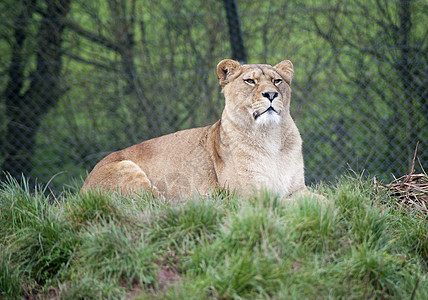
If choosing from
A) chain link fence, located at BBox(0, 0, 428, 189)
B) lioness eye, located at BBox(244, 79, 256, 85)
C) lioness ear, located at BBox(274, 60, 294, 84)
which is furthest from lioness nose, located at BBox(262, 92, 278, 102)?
chain link fence, located at BBox(0, 0, 428, 189)

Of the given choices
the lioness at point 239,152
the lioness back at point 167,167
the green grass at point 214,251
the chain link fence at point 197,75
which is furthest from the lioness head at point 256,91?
the chain link fence at point 197,75

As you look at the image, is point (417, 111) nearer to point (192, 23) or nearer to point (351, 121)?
point (351, 121)

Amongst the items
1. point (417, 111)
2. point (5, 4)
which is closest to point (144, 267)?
point (417, 111)

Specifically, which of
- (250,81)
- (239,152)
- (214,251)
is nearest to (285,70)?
(250,81)

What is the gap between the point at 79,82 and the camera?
7.08 metres

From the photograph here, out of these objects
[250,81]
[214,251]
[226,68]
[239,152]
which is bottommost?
[214,251]

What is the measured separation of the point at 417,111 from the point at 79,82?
3976 mm

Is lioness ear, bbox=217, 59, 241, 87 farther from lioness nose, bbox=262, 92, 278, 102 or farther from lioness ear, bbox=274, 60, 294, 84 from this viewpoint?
lioness nose, bbox=262, 92, 278, 102

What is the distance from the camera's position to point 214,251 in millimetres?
2791

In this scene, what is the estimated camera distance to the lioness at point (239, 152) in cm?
391

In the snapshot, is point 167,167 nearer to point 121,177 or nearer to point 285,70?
point 121,177

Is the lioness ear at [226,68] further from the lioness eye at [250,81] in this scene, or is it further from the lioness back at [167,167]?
the lioness back at [167,167]

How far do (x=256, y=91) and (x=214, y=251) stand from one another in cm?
143

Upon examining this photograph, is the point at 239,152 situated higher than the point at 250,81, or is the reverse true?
the point at 250,81
